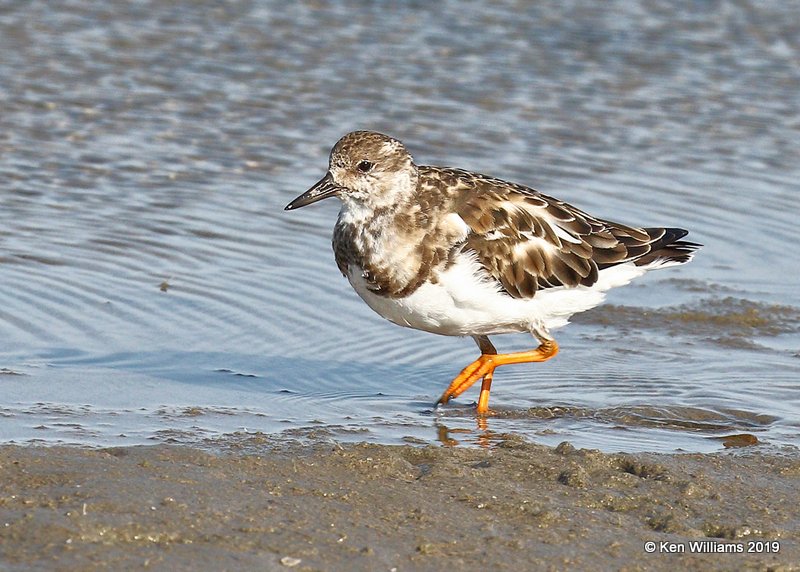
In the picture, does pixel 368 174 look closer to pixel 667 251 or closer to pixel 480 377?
pixel 480 377

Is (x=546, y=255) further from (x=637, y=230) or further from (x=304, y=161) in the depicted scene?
(x=304, y=161)

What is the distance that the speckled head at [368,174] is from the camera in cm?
669

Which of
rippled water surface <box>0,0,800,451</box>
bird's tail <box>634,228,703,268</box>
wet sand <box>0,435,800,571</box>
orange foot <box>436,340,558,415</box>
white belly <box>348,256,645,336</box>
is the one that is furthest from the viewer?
bird's tail <box>634,228,703,268</box>

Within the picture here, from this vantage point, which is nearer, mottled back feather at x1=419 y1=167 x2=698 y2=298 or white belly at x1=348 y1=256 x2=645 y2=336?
white belly at x1=348 y1=256 x2=645 y2=336

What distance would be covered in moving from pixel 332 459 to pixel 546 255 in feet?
6.61

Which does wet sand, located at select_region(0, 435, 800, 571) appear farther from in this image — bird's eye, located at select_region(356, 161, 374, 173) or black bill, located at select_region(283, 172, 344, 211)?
bird's eye, located at select_region(356, 161, 374, 173)

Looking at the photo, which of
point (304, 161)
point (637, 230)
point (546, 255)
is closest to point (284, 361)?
point (546, 255)

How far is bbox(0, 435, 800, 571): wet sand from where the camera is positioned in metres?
4.43

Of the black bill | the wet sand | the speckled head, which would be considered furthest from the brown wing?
the wet sand

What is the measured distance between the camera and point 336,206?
390 inches

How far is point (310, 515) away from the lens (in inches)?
187

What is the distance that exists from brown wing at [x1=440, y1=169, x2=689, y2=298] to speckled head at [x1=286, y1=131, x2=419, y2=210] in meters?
0.28

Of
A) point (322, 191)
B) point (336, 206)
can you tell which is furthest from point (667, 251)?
point (336, 206)

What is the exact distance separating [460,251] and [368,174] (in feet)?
2.04
